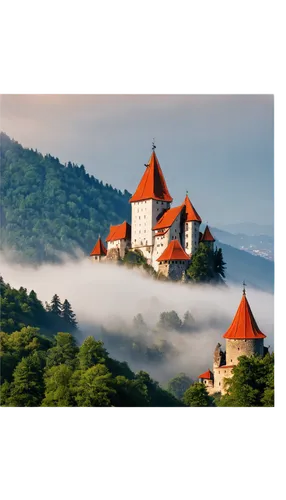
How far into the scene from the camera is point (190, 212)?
23328 millimetres

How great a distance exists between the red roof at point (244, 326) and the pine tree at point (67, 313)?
316 centimetres

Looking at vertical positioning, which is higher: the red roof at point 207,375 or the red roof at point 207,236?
the red roof at point 207,236

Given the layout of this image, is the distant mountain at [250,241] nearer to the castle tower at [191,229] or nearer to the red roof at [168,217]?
the castle tower at [191,229]

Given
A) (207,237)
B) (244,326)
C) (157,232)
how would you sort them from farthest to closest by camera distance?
(207,237)
(157,232)
(244,326)

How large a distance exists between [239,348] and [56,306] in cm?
391

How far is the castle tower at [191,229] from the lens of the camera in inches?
916

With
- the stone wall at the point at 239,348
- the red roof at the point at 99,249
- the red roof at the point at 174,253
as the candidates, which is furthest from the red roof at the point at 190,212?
the stone wall at the point at 239,348

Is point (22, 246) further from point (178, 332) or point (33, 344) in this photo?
point (178, 332)

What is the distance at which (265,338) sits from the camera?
22719 millimetres

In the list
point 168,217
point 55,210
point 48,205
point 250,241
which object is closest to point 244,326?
point 250,241

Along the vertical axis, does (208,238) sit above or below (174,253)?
above

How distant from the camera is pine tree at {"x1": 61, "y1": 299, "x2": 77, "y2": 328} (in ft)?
74.6

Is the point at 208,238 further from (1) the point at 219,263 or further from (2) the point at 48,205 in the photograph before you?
(2) the point at 48,205
